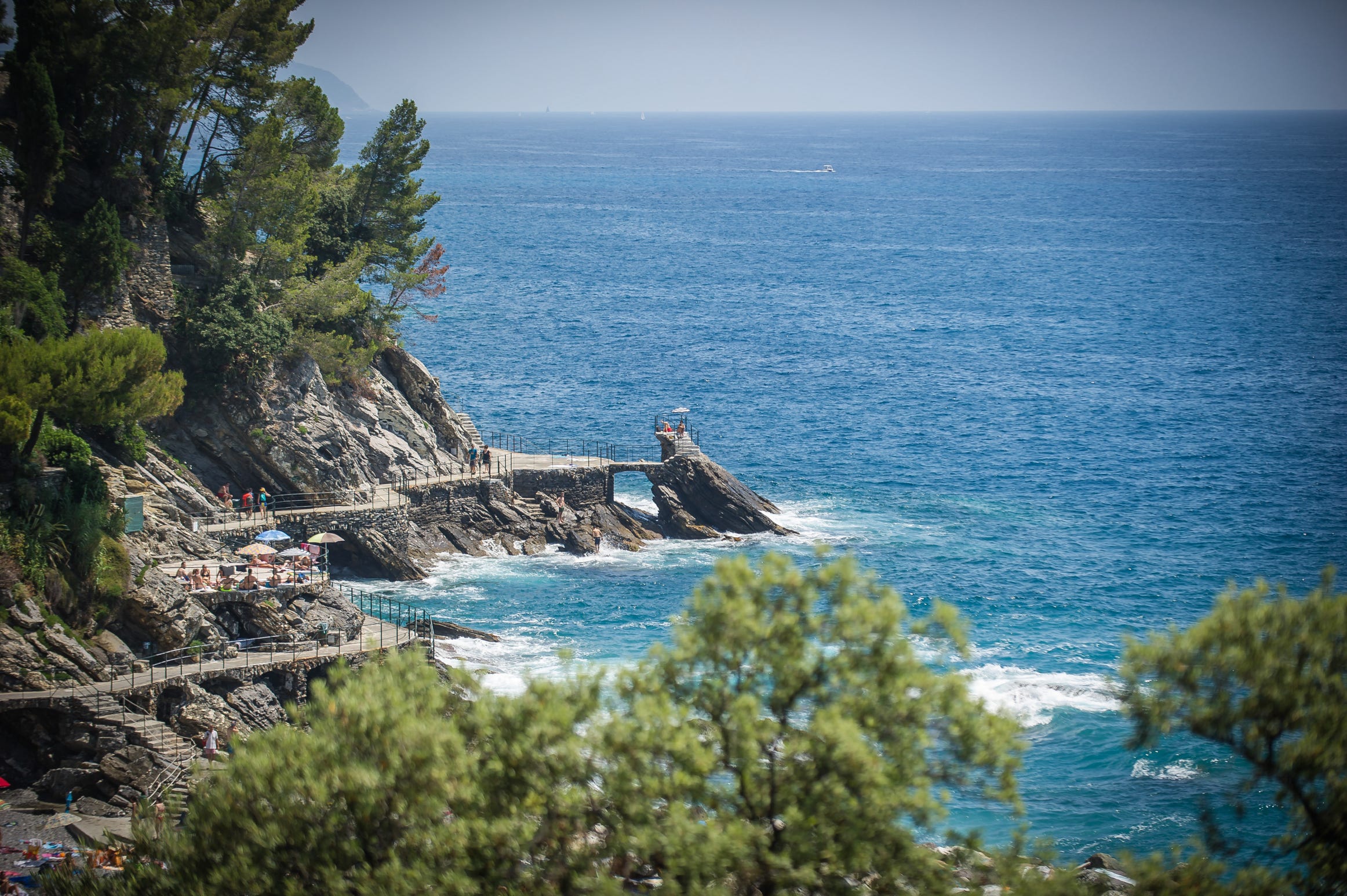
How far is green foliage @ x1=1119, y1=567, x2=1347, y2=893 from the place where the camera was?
1645cm

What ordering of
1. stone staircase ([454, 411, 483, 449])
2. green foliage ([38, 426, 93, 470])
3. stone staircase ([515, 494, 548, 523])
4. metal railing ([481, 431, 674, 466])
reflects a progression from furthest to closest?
metal railing ([481, 431, 674, 466])
stone staircase ([454, 411, 483, 449])
stone staircase ([515, 494, 548, 523])
green foliage ([38, 426, 93, 470])

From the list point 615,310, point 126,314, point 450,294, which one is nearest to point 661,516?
point 126,314

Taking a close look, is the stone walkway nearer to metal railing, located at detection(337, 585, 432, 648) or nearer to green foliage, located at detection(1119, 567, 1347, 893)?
metal railing, located at detection(337, 585, 432, 648)

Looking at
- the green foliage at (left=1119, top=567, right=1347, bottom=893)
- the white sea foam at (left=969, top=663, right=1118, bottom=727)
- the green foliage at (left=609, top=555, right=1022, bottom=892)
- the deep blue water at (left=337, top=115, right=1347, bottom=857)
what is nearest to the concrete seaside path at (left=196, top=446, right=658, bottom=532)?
the deep blue water at (left=337, top=115, right=1347, bottom=857)

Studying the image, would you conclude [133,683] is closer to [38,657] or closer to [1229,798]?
[38,657]

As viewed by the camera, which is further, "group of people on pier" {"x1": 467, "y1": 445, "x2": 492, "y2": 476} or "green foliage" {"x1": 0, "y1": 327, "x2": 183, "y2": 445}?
"group of people on pier" {"x1": 467, "y1": 445, "x2": 492, "y2": 476}

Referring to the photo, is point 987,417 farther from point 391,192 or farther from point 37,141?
point 37,141

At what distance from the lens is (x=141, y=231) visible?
157ft

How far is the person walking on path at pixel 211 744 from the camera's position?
A: 3161cm

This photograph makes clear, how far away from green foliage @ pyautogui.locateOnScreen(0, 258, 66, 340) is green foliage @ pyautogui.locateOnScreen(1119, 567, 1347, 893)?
1455 inches

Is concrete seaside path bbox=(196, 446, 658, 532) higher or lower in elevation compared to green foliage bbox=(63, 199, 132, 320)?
lower

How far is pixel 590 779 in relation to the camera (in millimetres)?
19312

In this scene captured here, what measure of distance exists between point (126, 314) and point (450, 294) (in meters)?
75.7

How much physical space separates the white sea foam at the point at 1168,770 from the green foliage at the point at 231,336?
123ft
